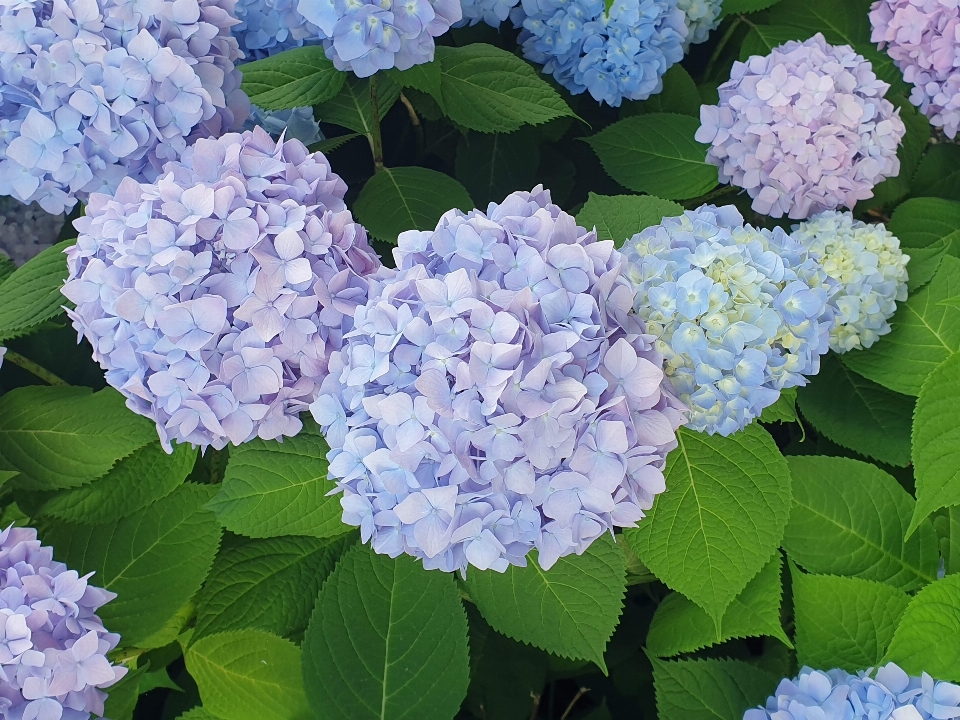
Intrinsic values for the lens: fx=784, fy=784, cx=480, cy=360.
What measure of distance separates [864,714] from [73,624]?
61 centimetres

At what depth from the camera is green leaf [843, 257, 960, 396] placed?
755 mm

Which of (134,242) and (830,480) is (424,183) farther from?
(830,480)

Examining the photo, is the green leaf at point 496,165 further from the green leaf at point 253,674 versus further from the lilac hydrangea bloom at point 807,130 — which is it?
the green leaf at point 253,674

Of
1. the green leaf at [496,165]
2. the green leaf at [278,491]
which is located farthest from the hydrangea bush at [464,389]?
the green leaf at [496,165]

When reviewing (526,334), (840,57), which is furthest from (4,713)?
(840,57)

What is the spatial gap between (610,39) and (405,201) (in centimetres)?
30

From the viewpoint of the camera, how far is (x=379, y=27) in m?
0.68

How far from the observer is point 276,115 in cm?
87

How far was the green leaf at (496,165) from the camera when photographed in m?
0.97

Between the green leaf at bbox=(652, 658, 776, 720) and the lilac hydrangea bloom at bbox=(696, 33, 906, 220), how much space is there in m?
0.47

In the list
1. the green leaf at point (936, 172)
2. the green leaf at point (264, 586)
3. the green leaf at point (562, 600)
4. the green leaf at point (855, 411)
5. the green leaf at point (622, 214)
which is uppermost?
the green leaf at point (936, 172)

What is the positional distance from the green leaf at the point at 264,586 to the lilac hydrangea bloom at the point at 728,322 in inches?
15.1

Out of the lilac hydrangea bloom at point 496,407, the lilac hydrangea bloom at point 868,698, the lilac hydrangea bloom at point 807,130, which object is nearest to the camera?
the lilac hydrangea bloom at point 496,407

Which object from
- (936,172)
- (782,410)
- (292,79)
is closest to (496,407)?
(782,410)
